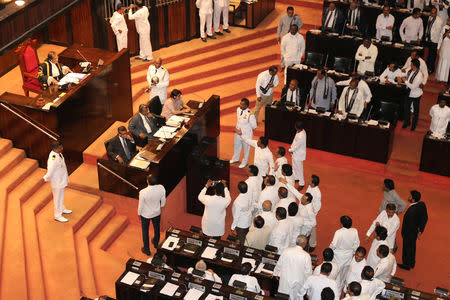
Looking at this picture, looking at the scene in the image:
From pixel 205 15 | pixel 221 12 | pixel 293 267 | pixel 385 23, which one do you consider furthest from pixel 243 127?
pixel 221 12

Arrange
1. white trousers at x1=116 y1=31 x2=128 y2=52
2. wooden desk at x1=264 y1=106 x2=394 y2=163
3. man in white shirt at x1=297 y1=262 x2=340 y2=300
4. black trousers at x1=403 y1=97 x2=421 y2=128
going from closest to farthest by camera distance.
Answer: man in white shirt at x1=297 y1=262 x2=340 y2=300 → wooden desk at x1=264 y1=106 x2=394 y2=163 → black trousers at x1=403 y1=97 x2=421 y2=128 → white trousers at x1=116 y1=31 x2=128 y2=52

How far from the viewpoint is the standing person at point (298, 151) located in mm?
12927

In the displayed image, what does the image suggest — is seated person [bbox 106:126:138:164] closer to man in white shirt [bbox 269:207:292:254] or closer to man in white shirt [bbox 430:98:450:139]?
man in white shirt [bbox 269:207:292:254]

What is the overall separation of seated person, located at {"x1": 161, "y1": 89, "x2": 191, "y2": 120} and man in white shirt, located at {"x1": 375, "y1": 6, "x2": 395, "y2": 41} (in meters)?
5.17

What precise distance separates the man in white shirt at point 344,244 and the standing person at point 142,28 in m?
7.36

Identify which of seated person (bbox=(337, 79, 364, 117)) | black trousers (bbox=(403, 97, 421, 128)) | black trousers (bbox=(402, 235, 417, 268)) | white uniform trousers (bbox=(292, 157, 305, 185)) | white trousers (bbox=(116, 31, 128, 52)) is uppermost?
white trousers (bbox=(116, 31, 128, 52))

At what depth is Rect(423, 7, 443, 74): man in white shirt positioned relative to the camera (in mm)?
16031

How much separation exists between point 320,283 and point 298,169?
161 inches

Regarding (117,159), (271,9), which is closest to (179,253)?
(117,159)

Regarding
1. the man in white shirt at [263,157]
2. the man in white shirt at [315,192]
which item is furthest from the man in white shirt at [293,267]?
the man in white shirt at [263,157]

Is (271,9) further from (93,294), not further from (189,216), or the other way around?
(93,294)

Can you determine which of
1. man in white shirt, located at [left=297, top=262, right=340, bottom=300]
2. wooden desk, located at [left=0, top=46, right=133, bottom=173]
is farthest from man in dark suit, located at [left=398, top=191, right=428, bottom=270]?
wooden desk, located at [left=0, top=46, right=133, bottom=173]

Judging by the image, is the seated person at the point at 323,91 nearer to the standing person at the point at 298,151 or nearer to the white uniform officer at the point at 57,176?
the standing person at the point at 298,151

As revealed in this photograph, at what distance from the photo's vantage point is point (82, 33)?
16047mm
